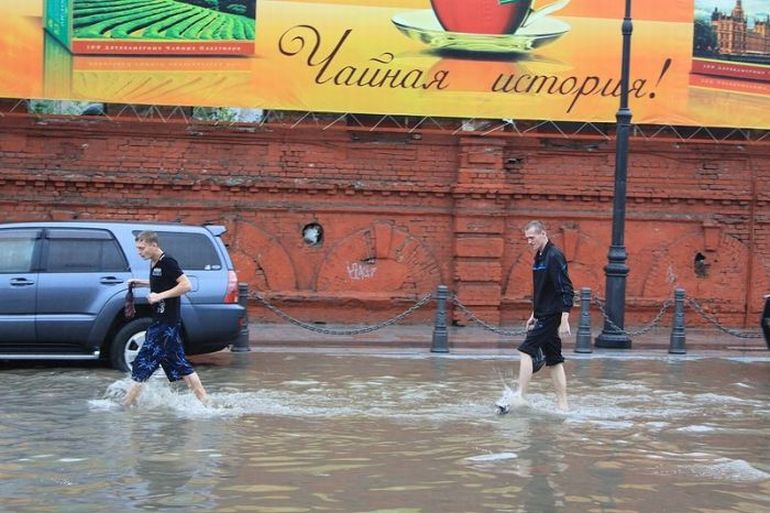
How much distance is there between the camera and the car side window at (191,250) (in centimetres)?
1391

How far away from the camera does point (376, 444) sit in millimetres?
9453

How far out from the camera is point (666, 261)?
21031mm

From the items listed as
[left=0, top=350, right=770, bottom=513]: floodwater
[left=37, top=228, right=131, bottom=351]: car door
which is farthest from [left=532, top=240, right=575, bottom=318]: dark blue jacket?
[left=37, top=228, right=131, bottom=351]: car door

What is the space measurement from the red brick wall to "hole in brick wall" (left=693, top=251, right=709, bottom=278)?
0.04 metres

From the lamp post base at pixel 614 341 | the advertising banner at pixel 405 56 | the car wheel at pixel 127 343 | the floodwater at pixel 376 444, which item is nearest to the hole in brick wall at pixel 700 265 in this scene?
the advertising banner at pixel 405 56

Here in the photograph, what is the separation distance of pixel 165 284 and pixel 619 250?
894 centimetres

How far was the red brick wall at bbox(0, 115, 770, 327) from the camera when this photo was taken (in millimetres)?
19766

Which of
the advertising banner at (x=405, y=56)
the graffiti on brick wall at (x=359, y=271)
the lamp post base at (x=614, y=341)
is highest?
the advertising banner at (x=405, y=56)

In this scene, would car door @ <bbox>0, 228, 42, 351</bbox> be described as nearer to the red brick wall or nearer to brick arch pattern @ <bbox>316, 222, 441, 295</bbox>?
the red brick wall

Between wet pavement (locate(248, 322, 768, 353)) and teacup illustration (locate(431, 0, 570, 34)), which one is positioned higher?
teacup illustration (locate(431, 0, 570, 34))

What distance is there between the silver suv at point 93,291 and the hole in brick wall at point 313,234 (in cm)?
610

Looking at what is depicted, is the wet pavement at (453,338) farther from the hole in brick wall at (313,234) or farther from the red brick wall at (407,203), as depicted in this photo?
the hole in brick wall at (313,234)

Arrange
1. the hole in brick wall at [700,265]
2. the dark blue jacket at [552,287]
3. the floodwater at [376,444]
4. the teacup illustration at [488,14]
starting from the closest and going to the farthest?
the floodwater at [376,444] → the dark blue jacket at [552,287] → the teacup illustration at [488,14] → the hole in brick wall at [700,265]

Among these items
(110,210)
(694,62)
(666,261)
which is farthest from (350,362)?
(694,62)
